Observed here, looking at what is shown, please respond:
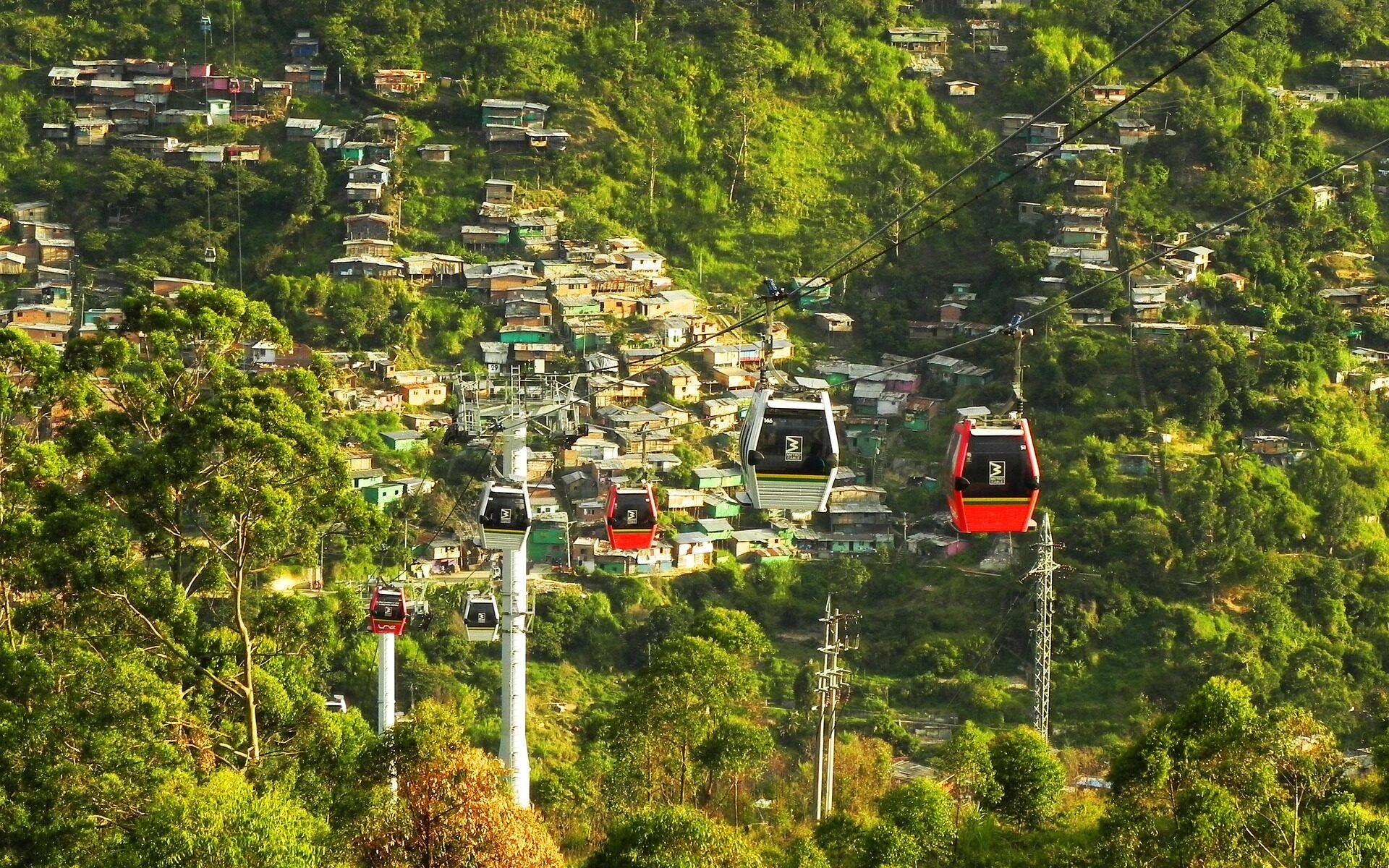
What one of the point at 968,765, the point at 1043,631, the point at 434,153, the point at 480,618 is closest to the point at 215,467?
the point at 968,765

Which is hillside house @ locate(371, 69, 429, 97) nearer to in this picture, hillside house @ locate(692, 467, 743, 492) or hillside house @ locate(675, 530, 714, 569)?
hillside house @ locate(692, 467, 743, 492)

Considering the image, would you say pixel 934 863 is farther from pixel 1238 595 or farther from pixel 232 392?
pixel 1238 595

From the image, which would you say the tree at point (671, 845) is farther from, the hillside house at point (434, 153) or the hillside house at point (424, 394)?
the hillside house at point (434, 153)

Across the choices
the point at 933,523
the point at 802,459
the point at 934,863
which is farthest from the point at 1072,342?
the point at 802,459

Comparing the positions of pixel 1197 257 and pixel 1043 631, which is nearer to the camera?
pixel 1043 631

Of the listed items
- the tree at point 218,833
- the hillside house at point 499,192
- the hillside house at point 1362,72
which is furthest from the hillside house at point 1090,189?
the tree at point 218,833

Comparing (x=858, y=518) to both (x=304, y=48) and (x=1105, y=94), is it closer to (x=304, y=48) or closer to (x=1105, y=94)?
(x=1105, y=94)
